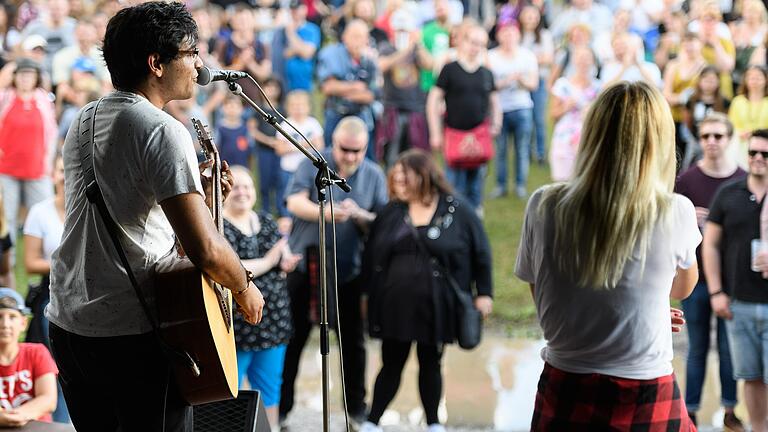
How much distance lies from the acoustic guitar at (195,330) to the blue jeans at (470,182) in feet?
22.9

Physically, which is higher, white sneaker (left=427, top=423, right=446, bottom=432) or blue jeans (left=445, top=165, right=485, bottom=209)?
blue jeans (left=445, top=165, right=485, bottom=209)

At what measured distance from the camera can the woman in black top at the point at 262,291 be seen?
545 centimetres

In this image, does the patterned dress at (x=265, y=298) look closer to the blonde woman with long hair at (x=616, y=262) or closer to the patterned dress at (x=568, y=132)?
the blonde woman with long hair at (x=616, y=262)

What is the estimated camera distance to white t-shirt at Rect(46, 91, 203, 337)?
8.47 feet

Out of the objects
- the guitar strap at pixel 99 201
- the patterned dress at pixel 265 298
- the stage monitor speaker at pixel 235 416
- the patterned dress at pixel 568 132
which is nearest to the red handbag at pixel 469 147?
the patterned dress at pixel 568 132

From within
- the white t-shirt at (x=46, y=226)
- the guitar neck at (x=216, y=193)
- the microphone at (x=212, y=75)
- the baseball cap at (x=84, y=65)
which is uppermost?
the baseball cap at (x=84, y=65)

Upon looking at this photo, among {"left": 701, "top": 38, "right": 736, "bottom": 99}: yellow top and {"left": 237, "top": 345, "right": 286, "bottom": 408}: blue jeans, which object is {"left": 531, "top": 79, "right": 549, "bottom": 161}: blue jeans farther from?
{"left": 237, "top": 345, "right": 286, "bottom": 408}: blue jeans

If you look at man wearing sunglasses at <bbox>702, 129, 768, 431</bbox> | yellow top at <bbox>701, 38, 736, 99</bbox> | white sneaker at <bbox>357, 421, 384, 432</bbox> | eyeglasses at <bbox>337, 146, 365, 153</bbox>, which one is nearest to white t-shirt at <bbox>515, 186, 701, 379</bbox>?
man wearing sunglasses at <bbox>702, 129, 768, 431</bbox>

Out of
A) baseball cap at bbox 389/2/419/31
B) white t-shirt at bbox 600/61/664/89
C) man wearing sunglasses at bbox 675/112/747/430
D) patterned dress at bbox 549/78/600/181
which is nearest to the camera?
man wearing sunglasses at bbox 675/112/747/430

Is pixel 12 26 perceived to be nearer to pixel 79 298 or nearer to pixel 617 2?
pixel 617 2

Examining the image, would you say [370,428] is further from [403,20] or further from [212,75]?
[403,20]

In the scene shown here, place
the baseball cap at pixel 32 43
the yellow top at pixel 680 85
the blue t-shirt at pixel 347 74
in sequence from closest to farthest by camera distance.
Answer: the yellow top at pixel 680 85, the blue t-shirt at pixel 347 74, the baseball cap at pixel 32 43

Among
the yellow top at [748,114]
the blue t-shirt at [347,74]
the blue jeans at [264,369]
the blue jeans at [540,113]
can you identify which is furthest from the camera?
the blue jeans at [540,113]

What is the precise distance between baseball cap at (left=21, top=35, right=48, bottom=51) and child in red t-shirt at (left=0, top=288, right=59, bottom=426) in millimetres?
6038
